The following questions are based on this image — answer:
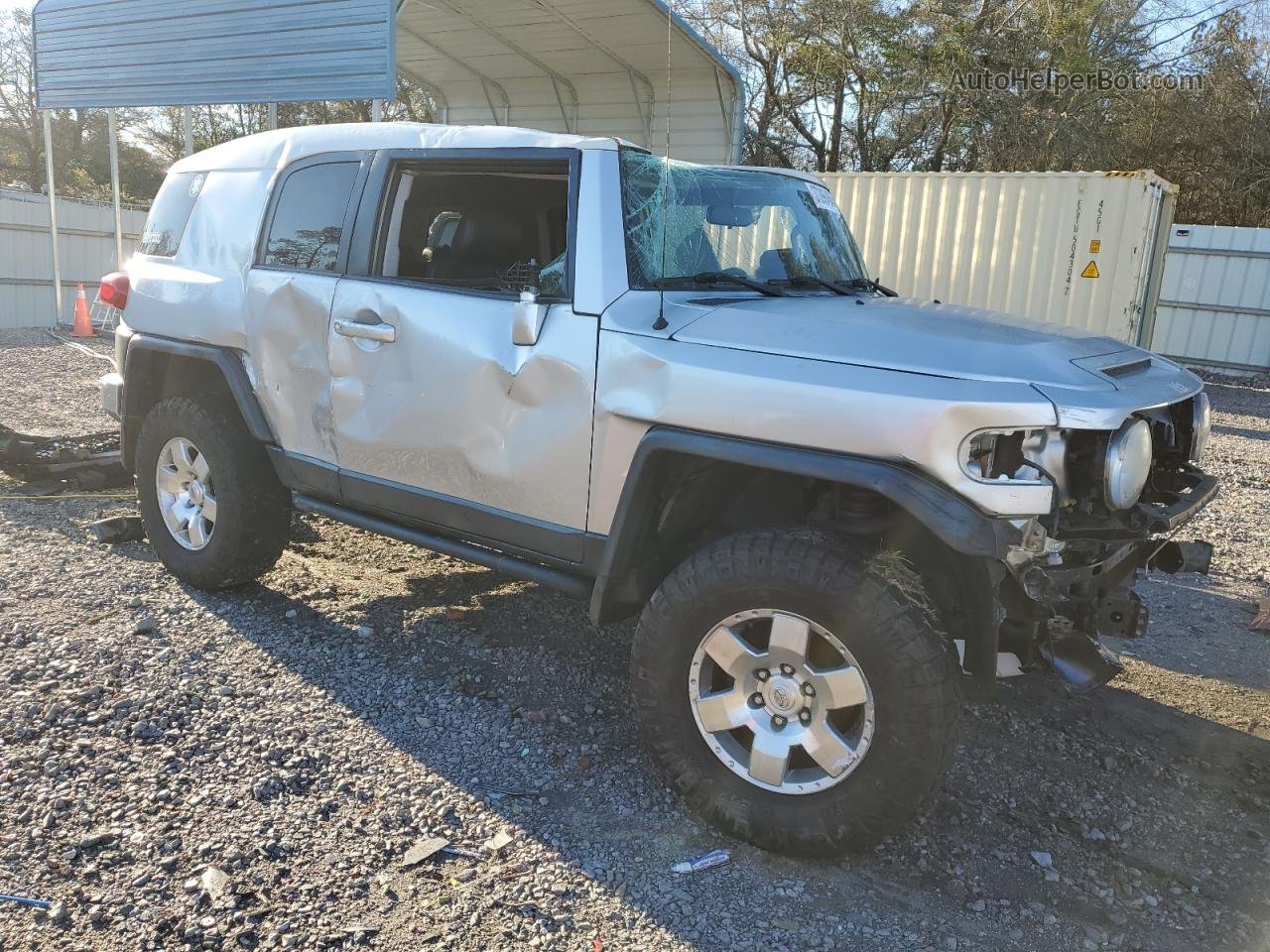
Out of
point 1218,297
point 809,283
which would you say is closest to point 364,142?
point 809,283

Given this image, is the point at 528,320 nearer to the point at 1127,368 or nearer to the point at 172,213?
the point at 1127,368

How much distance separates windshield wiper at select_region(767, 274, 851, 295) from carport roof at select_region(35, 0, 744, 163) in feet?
16.2

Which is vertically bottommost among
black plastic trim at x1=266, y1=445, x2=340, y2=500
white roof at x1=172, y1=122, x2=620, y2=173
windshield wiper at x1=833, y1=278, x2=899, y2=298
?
black plastic trim at x1=266, y1=445, x2=340, y2=500

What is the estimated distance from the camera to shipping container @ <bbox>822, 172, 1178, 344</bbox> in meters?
11.7

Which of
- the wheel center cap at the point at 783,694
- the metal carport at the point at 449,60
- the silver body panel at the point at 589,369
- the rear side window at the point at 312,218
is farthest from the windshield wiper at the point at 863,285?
the metal carport at the point at 449,60

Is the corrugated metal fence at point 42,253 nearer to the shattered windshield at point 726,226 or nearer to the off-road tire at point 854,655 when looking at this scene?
the shattered windshield at point 726,226

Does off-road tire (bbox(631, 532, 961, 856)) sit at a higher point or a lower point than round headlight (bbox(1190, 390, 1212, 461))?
lower

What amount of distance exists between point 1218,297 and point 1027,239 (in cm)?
611

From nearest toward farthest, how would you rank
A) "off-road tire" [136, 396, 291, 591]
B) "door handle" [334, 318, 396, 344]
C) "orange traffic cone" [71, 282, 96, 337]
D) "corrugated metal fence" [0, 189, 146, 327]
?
"door handle" [334, 318, 396, 344] < "off-road tire" [136, 396, 291, 591] < "orange traffic cone" [71, 282, 96, 337] < "corrugated metal fence" [0, 189, 146, 327]

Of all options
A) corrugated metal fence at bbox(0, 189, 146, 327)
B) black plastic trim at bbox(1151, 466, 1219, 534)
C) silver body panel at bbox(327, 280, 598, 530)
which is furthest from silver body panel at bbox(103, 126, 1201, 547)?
corrugated metal fence at bbox(0, 189, 146, 327)

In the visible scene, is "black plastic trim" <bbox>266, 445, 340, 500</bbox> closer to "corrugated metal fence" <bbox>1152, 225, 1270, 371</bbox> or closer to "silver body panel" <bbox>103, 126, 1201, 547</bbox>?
"silver body panel" <bbox>103, 126, 1201, 547</bbox>

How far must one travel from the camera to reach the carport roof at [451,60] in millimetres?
8883

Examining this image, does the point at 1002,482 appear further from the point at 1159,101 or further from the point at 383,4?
the point at 1159,101

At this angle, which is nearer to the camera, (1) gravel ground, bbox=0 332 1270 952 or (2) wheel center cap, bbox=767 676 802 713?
(1) gravel ground, bbox=0 332 1270 952
